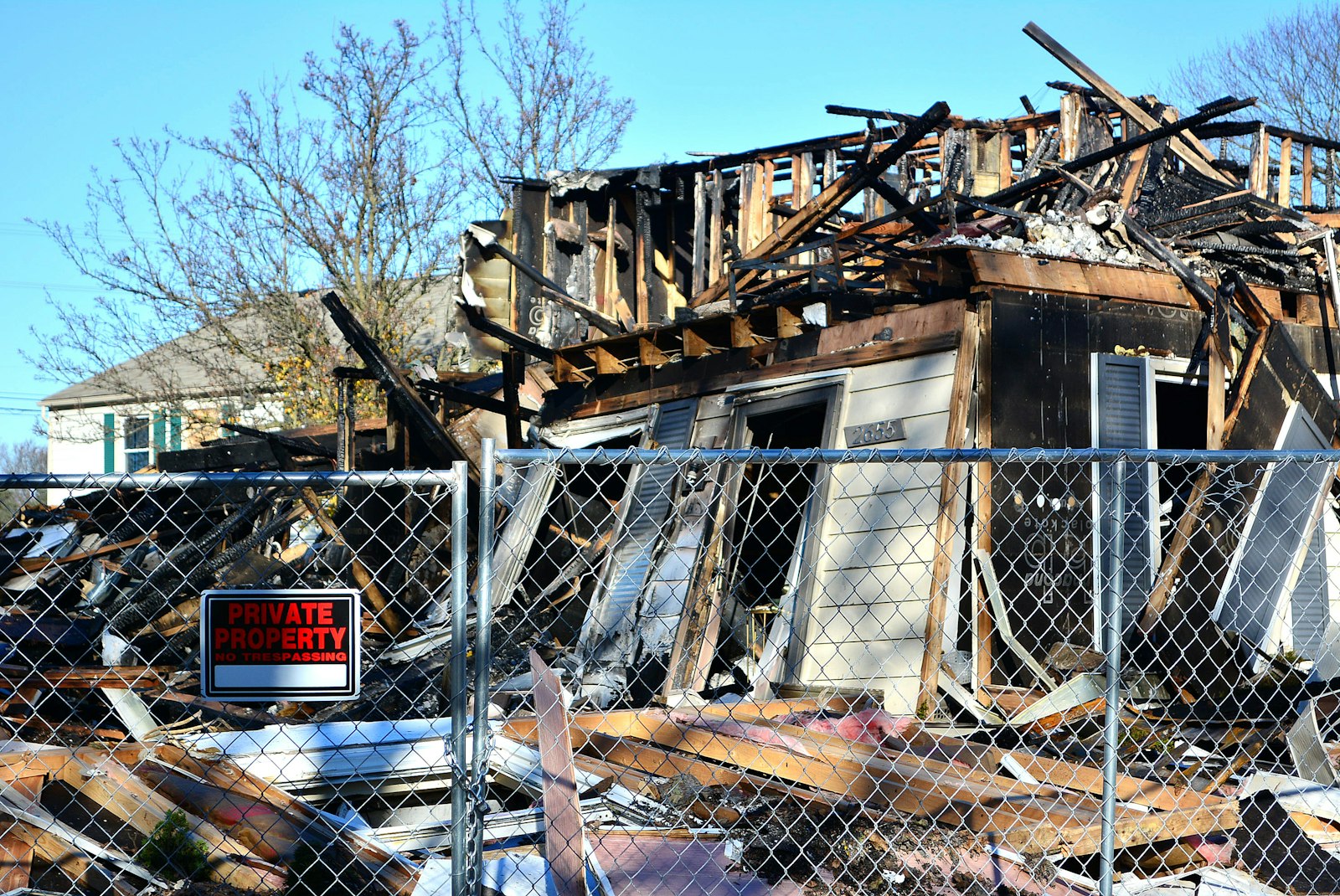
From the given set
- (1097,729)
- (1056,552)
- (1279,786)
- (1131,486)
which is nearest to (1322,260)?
(1131,486)

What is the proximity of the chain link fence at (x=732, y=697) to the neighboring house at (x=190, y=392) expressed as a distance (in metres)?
13.3

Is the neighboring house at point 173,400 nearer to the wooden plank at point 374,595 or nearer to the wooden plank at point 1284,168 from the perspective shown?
the wooden plank at point 374,595

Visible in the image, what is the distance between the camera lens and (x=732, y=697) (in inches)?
299

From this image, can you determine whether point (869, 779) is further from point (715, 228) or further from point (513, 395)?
point (715, 228)

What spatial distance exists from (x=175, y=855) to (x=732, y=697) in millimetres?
4093

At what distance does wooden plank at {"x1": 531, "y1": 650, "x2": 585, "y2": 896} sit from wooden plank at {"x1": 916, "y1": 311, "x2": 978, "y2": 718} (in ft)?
10.3

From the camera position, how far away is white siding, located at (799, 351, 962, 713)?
7070mm

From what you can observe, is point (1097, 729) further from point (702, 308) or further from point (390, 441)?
point (390, 441)

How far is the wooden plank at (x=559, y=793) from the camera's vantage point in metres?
3.86

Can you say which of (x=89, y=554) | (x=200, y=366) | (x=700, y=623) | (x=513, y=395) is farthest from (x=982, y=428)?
(x=200, y=366)

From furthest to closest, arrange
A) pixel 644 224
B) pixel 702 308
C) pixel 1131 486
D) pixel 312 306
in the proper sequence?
pixel 312 306 → pixel 644 224 → pixel 702 308 → pixel 1131 486

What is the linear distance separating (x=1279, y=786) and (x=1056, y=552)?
2660 mm

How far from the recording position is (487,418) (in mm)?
13586

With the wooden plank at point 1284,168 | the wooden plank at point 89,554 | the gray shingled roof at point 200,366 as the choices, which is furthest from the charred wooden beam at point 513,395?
the gray shingled roof at point 200,366
